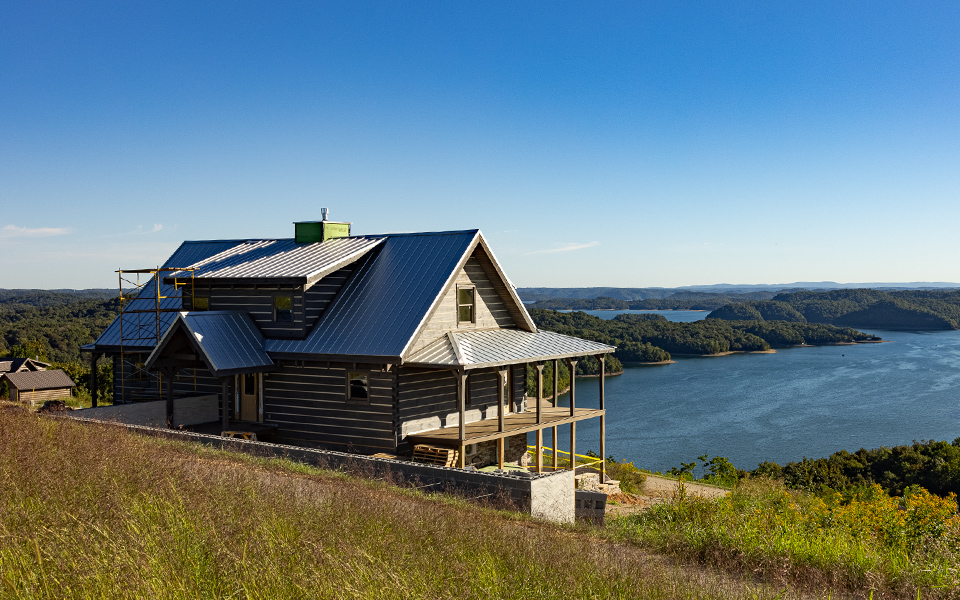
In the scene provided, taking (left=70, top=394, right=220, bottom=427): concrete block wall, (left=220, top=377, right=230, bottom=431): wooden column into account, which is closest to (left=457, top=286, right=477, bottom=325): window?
(left=220, top=377, right=230, bottom=431): wooden column

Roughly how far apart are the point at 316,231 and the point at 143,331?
6759 millimetres

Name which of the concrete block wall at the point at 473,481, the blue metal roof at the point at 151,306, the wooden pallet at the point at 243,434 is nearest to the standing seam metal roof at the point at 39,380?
the blue metal roof at the point at 151,306

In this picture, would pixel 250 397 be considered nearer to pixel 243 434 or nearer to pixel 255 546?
pixel 243 434

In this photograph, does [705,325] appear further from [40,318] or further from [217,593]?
[217,593]

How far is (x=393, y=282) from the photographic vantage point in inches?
847

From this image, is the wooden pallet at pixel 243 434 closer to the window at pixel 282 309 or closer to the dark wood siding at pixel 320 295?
the dark wood siding at pixel 320 295

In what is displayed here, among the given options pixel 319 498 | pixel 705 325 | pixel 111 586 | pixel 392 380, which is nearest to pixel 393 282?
pixel 392 380

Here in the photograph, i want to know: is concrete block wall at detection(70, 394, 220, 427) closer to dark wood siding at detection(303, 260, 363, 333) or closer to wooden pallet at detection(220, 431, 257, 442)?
wooden pallet at detection(220, 431, 257, 442)

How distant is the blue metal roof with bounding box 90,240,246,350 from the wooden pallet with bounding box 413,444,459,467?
10101 millimetres

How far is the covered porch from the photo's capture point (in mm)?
18812

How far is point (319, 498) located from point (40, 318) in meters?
126

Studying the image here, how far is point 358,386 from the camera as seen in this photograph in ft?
64.8

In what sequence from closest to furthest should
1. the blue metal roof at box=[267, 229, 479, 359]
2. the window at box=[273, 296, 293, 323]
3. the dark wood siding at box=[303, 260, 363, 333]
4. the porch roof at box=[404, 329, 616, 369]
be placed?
the porch roof at box=[404, 329, 616, 369], the blue metal roof at box=[267, 229, 479, 359], the dark wood siding at box=[303, 260, 363, 333], the window at box=[273, 296, 293, 323]

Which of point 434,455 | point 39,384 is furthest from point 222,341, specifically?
point 39,384
